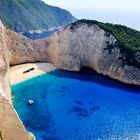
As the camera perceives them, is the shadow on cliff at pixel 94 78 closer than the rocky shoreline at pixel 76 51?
Yes

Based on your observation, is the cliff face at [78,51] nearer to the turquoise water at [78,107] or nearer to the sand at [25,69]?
the sand at [25,69]

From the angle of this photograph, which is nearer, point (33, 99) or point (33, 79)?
point (33, 99)

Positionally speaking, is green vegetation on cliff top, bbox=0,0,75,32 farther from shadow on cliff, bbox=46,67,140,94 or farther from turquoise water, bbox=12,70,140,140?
turquoise water, bbox=12,70,140,140

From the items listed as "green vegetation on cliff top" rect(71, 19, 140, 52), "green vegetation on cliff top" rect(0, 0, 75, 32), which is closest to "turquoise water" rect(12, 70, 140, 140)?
"green vegetation on cliff top" rect(71, 19, 140, 52)

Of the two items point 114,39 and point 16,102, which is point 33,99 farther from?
point 114,39

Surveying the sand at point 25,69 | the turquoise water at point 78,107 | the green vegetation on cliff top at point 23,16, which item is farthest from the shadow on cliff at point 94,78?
the green vegetation on cliff top at point 23,16

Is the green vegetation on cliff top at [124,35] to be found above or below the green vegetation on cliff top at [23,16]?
above

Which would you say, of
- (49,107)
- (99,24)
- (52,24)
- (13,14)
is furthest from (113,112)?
(52,24)
